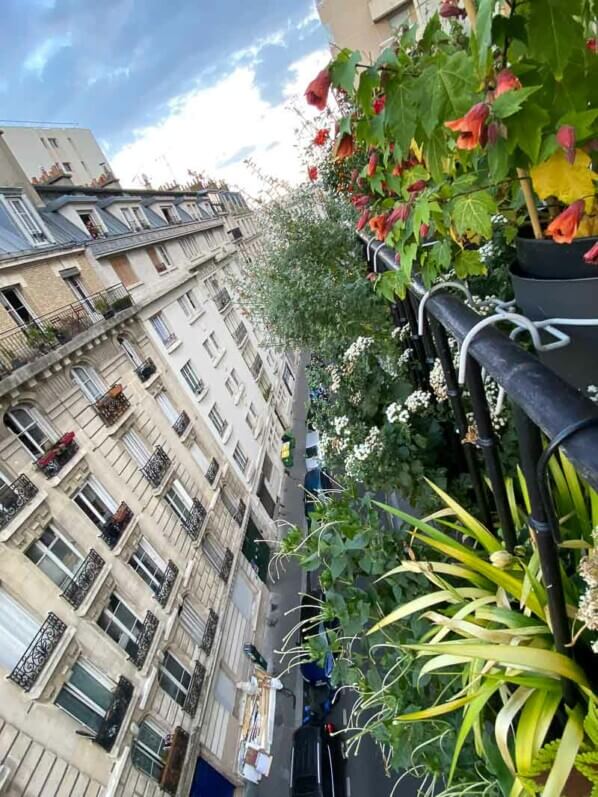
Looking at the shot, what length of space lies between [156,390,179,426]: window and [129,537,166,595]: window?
13.9ft

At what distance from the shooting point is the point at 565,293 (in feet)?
3.81

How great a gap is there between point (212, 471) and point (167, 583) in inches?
179

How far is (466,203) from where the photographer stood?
1.24m

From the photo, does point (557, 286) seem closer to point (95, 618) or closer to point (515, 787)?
point (515, 787)

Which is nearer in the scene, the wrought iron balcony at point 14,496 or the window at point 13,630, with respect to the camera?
the window at point 13,630

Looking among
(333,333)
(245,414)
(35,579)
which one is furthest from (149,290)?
(333,333)

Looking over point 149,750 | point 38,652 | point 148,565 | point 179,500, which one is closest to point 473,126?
point 38,652

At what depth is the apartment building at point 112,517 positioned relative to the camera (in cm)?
797

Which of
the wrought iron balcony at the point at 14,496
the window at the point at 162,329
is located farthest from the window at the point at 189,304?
the wrought iron balcony at the point at 14,496

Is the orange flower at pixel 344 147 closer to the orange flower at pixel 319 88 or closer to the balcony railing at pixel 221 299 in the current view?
the orange flower at pixel 319 88

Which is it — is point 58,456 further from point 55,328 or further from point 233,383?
point 233,383

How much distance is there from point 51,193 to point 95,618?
15237mm

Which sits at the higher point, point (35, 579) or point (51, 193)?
point (51, 193)

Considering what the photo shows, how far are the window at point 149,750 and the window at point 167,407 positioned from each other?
8.02m
